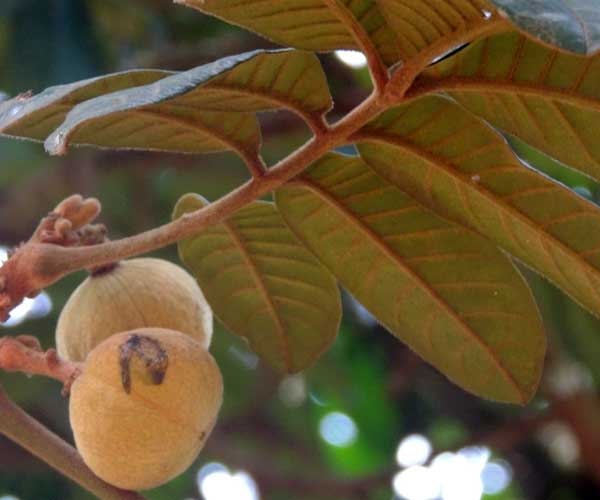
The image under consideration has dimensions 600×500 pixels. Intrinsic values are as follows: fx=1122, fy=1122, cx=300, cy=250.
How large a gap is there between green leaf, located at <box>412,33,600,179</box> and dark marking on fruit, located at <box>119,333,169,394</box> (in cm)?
35

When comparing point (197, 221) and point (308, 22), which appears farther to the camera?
point (197, 221)

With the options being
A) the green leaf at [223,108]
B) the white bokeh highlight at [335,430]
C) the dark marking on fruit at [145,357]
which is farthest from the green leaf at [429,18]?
the white bokeh highlight at [335,430]

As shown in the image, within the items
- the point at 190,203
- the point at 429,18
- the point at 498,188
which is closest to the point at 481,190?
the point at 498,188

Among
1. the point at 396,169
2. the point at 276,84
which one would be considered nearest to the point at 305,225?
the point at 396,169

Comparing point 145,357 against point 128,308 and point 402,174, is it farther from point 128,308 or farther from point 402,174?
point 402,174

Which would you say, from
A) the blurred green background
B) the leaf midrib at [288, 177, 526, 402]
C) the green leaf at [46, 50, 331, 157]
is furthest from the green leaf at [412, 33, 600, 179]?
the blurred green background

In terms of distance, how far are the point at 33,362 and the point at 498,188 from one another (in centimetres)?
47

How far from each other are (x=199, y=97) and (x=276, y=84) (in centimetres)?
8

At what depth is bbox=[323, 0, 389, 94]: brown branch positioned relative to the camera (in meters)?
0.94

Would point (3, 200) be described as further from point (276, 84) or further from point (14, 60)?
point (276, 84)

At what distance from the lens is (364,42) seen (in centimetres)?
95

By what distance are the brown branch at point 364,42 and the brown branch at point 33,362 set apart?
0.40 m

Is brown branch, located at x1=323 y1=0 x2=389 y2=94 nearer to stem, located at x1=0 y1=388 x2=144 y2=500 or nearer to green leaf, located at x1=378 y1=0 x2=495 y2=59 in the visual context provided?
green leaf, located at x1=378 y1=0 x2=495 y2=59

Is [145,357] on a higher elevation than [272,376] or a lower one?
higher
